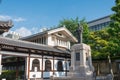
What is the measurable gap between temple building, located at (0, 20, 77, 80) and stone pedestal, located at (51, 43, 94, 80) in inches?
189

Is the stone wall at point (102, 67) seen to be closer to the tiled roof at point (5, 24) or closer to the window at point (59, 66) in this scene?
the window at point (59, 66)

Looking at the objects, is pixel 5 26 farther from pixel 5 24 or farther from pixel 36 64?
pixel 36 64

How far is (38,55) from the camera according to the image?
27078 millimetres

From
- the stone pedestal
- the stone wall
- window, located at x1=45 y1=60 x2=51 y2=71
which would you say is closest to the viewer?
the stone pedestal

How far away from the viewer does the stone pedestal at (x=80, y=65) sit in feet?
71.4

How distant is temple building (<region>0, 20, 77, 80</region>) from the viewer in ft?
80.2

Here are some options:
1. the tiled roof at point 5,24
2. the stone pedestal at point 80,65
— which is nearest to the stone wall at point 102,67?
the stone pedestal at point 80,65

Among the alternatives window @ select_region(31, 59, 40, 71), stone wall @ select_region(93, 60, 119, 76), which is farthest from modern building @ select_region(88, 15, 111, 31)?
window @ select_region(31, 59, 40, 71)

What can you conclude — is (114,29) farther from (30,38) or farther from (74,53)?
(30,38)

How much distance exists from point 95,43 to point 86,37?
589cm

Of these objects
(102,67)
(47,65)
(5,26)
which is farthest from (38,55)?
(5,26)

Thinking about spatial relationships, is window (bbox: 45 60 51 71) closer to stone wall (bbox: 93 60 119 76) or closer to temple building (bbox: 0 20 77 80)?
temple building (bbox: 0 20 77 80)

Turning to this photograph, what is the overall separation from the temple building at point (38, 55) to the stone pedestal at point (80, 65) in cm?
481

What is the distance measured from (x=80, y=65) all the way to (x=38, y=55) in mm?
6841
